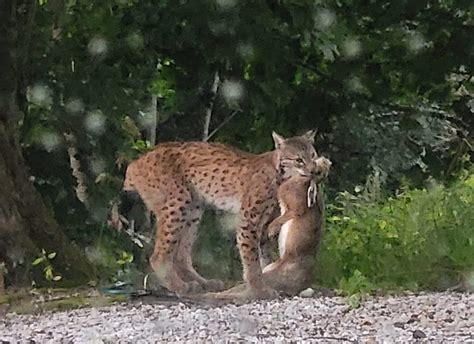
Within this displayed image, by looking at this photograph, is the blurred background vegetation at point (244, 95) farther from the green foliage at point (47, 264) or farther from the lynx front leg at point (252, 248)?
the lynx front leg at point (252, 248)

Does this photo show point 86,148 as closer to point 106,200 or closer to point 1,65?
point 106,200

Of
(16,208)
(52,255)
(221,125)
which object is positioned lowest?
(52,255)

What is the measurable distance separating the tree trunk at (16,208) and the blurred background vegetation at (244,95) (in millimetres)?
57

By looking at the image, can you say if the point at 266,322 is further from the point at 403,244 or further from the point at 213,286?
the point at 403,244

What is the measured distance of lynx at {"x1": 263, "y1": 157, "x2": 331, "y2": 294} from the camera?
7.52 m

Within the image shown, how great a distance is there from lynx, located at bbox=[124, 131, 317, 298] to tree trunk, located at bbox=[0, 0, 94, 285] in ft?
1.86

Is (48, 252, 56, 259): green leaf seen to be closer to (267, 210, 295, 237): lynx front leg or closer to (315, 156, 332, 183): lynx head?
(267, 210, 295, 237): lynx front leg

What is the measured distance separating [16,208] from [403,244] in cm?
233

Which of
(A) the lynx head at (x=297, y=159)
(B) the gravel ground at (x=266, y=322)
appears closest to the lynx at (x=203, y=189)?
(A) the lynx head at (x=297, y=159)

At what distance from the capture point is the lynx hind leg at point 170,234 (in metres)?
7.95

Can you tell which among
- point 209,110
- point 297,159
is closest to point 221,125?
point 209,110

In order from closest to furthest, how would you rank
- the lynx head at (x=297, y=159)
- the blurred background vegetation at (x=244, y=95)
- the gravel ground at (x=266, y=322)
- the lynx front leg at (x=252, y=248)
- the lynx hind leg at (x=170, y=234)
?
the gravel ground at (x=266, y=322), the lynx front leg at (x=252, y=248), the lynx head at (x=297, y=159), the lynx hind leg at (x=170, y=234), the blurred background vegetation at (x=244, y=95)

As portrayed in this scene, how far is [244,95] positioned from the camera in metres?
9.73

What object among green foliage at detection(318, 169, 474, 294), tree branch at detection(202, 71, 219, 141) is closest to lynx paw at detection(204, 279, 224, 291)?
green foliage at detection(318, 169, 474, 294)
